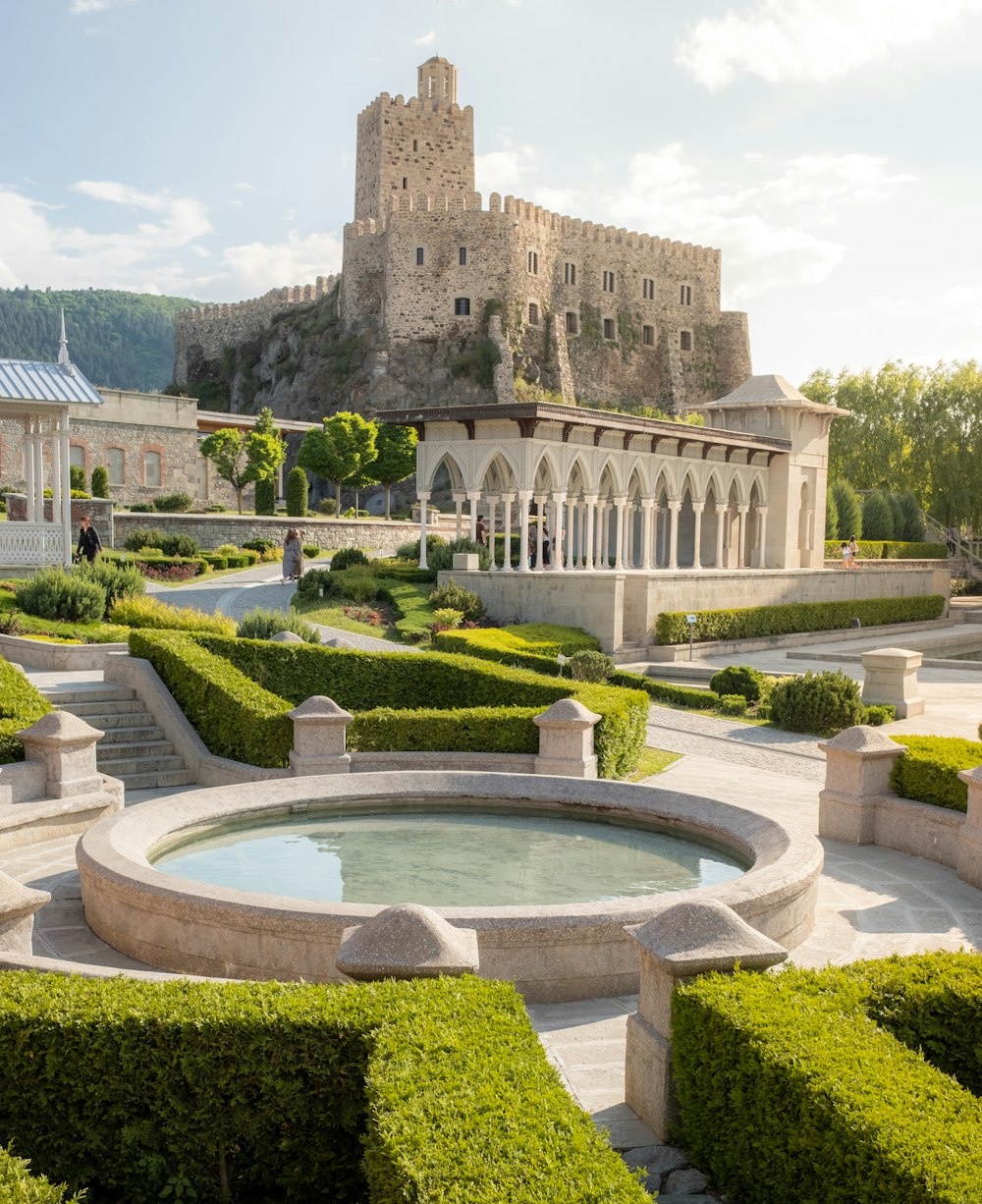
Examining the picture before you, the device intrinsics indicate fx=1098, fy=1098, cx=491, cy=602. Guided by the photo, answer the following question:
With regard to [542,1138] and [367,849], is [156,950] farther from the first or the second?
[542,1138]

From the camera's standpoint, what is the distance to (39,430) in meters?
23.6

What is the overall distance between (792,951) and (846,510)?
40.3m

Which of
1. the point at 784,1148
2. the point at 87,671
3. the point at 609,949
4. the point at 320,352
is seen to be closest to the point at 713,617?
the point at 87,671

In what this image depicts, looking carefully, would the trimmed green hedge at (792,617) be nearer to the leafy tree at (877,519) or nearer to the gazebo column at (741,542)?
the gazebo column at (741,542)

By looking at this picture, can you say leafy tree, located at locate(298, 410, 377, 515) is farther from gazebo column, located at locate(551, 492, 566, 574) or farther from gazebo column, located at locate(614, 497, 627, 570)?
gazebo column, located at locate(551, 492, 566, 574)

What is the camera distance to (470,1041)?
417 cm

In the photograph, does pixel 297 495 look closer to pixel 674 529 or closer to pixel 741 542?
pixel 674 529

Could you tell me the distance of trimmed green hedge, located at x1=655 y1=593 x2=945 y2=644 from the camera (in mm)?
24344

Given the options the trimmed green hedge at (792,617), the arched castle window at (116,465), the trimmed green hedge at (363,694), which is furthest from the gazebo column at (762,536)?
the arched castle window at (116,465)

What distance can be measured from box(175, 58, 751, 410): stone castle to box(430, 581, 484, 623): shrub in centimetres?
3424

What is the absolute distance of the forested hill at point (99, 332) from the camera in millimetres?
112688

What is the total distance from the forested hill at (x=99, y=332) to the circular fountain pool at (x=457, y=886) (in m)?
108

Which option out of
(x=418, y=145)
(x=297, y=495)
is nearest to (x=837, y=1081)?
(x=297, y=495)

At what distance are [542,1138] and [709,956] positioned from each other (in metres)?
1.47
